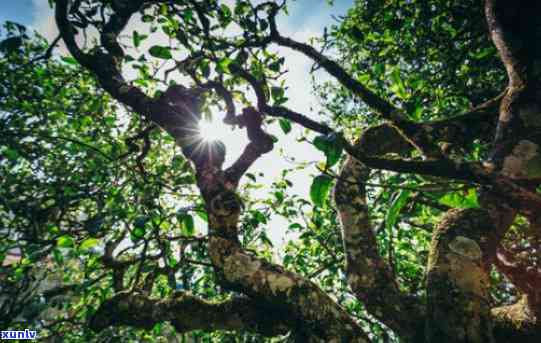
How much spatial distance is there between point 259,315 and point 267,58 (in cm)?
279

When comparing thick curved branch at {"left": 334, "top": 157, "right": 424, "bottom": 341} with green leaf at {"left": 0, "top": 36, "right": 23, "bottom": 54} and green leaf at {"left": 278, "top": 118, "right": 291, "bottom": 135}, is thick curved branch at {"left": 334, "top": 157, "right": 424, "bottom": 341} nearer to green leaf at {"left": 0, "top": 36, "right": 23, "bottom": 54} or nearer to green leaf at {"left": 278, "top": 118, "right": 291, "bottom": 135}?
green leaf at {"left": 278, "top": 118, "right": 291, "bottom": 135}

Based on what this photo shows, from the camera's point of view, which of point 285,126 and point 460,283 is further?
point 285,126

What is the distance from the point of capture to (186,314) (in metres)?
2.09

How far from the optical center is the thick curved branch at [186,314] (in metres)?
2.03

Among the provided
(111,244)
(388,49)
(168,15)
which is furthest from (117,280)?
(388,49)

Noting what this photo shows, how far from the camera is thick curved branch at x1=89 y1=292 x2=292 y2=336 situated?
6.67ft

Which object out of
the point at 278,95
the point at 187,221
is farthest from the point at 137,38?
the point at 187,221

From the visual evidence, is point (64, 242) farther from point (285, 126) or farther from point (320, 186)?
point (320, 186)

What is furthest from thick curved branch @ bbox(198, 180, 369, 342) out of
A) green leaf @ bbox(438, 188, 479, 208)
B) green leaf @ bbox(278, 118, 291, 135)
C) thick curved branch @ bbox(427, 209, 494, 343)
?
green leaf @ bbox(438, 188, 479, 208)

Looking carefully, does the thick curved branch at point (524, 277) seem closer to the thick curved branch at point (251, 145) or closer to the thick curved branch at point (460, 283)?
the thick curved branch at point (460, 283)

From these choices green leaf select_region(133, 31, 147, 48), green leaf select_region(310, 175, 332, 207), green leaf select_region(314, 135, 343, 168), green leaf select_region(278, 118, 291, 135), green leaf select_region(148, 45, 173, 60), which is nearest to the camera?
green leaf select_region(314, 135, 343, 168)

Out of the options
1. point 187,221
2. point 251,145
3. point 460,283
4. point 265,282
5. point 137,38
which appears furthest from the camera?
point 137,38

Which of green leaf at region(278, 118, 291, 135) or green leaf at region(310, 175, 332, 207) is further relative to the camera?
green leaf at region(278, 118, 291, 135)

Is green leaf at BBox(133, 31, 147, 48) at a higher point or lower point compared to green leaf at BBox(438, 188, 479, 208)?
higher
